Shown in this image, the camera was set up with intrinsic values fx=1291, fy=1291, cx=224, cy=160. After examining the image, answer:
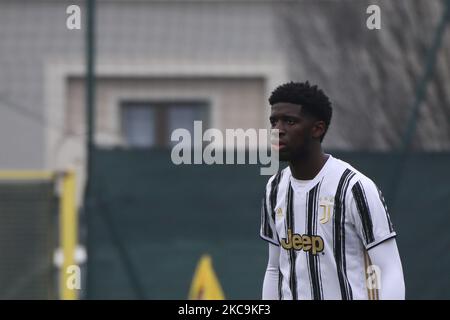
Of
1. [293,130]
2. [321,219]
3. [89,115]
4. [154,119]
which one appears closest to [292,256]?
[321,219]

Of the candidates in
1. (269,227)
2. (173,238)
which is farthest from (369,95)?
(269,227)

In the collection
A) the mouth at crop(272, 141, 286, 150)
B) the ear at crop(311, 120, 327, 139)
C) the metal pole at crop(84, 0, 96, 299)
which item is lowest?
the mouth at crop(272, 141, 286, 150)

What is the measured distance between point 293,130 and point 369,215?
53 centimetres

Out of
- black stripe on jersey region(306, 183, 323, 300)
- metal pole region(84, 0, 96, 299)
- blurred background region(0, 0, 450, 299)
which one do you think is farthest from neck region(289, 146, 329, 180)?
metal pole region(84, 0, 96, 299)

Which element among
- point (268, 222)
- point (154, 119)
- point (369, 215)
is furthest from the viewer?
point (154, 119)

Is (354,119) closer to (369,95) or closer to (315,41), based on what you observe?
(369,95)

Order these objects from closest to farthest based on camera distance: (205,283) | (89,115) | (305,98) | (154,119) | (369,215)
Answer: (369,215)
(305,98)
(205,283)
(89,115)
(154,119)

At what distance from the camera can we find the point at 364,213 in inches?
225

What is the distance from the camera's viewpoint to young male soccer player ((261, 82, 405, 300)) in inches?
224

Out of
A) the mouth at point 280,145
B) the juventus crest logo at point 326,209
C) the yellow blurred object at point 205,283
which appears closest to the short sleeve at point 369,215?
the juventus crest logo at point 326,209

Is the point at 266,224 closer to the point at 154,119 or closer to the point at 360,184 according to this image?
the point at 360,184

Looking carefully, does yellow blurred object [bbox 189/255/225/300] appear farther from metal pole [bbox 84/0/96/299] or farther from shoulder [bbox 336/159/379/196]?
shoulder [bbox 336/159/379/196]

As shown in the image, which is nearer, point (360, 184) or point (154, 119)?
point (360, 184)
